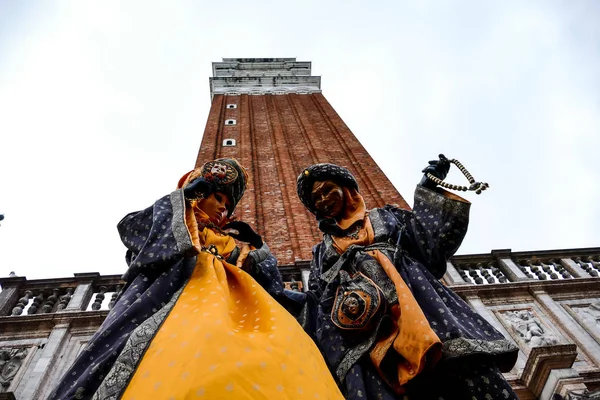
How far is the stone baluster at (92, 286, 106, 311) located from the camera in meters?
4.31

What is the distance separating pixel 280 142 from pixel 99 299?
844cm

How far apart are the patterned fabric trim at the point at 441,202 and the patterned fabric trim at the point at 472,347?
0.61 m

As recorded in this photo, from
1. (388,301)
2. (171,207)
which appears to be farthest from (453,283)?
(171,207)

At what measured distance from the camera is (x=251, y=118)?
1459cm

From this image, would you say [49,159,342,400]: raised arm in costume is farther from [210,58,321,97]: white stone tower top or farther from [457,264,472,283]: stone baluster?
[210,58,321,97]: white stone tower top

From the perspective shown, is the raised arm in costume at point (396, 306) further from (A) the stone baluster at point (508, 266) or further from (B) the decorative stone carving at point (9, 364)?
(A) the stone baluster at point (508, 266)

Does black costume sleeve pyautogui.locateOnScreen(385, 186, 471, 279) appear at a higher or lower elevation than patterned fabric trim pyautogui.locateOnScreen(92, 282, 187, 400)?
higher

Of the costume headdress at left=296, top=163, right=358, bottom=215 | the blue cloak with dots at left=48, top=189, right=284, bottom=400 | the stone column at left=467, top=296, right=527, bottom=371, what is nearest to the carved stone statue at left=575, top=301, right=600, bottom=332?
the stone column at left=467, top=296, right=527, bottom=371

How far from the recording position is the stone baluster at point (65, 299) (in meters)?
4.25

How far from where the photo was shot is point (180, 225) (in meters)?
2.14

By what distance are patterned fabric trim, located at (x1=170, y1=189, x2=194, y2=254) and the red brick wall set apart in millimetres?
3937

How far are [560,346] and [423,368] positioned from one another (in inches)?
83.6

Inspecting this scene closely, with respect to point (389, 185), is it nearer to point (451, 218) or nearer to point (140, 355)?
point (451, 218)

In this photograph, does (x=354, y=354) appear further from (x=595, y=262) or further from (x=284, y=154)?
(x=284, y=154)
